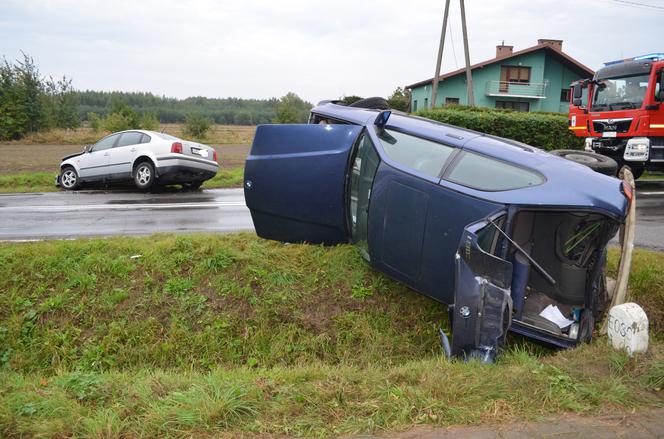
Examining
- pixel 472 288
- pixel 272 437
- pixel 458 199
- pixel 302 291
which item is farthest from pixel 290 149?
pixel 272 437

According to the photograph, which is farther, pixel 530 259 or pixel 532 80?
pixel 532 80

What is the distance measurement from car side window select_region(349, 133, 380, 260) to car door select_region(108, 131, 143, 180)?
29.4 ft

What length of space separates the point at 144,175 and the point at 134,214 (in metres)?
3.41

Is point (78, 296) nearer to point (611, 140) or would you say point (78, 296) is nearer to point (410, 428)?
point (410, 428)

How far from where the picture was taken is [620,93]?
543 inches

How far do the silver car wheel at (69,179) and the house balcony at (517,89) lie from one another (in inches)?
1330

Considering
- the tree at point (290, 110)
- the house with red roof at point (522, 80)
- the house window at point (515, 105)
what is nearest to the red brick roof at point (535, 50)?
the house with red roof at point (522, 80)

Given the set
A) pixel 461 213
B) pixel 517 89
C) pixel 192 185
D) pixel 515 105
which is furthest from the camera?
pixel 515 105

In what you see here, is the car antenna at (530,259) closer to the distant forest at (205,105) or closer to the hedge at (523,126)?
the hedge at (523,126)

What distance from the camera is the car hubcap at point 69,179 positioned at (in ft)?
44.4

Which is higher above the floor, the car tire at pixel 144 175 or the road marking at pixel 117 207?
the car tire at pixel 144 175

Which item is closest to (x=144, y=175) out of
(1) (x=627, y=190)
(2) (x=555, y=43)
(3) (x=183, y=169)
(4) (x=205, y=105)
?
(3) (x=183, y=169)

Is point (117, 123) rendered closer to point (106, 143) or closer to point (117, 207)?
point (106, 143)

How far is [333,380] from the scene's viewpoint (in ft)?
11.1
